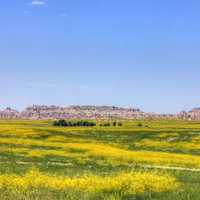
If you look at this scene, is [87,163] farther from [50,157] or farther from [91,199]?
[91,199]

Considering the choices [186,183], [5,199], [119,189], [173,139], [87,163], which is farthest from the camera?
[173,139]

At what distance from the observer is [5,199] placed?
16562 millimetres

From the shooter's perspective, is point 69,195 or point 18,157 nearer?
point 69,195

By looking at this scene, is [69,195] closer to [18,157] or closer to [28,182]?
[28,182]

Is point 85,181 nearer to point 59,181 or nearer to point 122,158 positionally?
point 59,181

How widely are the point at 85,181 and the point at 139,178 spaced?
2197 millimetres

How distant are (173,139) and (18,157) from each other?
4190 centimetres

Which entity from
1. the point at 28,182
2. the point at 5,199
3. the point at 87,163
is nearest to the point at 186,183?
the point at 28,182

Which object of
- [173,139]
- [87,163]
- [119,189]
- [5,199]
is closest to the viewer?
[5,199]


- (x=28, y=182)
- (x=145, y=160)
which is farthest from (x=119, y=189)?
(x=145, y=160)

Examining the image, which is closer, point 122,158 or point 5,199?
point 5,199

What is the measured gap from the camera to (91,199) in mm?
17859

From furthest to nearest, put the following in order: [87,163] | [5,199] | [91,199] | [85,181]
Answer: [87,163] → [85,181] → [91,199] → [5,199]

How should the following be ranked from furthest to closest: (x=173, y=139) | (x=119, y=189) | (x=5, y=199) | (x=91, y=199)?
(x=173, y=139)
(x=119, y=189)
(x=91, y=199)
(x=5, y=199)
